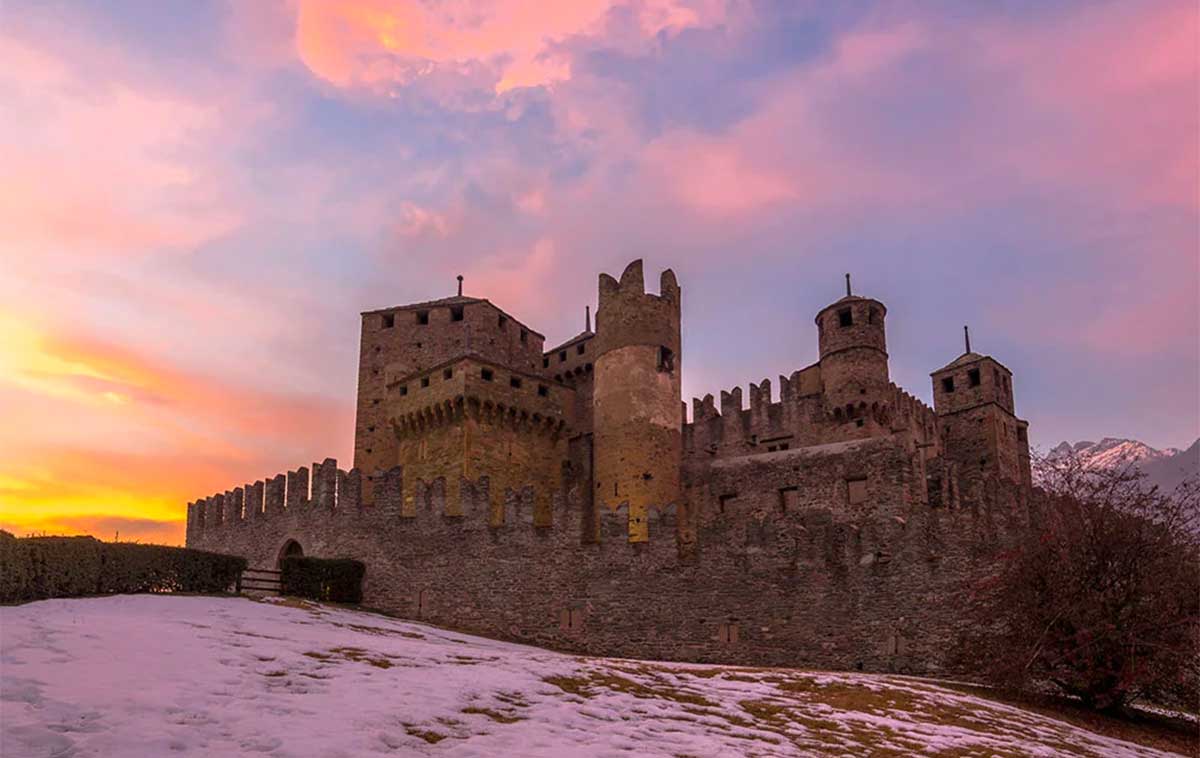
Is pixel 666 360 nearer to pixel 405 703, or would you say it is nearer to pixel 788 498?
pixel 788 498

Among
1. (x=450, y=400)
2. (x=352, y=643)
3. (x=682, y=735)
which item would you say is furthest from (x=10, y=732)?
(x=450, y=400)

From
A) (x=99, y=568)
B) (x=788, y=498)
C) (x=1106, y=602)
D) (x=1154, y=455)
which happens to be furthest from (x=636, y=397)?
(x=1154, y=455)

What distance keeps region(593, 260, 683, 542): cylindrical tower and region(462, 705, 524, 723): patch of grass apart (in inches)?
909

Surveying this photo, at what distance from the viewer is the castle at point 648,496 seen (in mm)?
24672

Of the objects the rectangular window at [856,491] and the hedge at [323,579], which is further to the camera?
the rectangular window at [856,491]

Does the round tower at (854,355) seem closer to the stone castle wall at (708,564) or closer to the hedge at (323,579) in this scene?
the stone castle wall at (708,564)

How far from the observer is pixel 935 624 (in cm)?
2331

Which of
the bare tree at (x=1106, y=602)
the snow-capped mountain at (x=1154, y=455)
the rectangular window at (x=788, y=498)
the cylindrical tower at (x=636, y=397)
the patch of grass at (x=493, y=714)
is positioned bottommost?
the patch of grass at (x=493, y=714)

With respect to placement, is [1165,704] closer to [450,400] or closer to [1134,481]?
[1134,481]

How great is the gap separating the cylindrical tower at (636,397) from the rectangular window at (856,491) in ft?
21.5

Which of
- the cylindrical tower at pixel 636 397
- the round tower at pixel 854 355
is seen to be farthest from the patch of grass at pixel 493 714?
the round tower at pixel 854 355

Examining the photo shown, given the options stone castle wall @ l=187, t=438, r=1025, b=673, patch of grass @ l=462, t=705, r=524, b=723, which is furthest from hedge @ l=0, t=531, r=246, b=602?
patch of grass @ l=462, t=705, r=524, b=723

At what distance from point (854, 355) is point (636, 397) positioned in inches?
513

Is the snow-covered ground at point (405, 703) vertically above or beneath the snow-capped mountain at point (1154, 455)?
beneath
